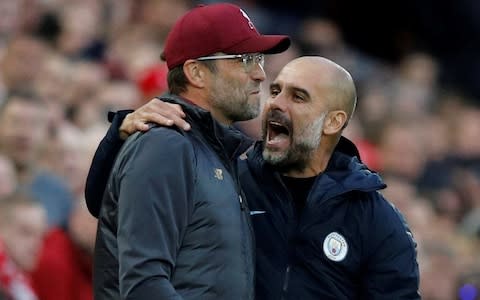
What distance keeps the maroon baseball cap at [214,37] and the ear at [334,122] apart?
413 millimetres

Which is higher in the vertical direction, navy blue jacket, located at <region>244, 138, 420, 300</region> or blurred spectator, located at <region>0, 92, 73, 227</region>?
navy blue jacket, located at <region>244, 138, 420, 300</region>

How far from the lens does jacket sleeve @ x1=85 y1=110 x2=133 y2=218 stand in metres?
4.66

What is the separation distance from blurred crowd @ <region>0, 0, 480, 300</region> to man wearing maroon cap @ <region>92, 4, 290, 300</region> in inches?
81.8

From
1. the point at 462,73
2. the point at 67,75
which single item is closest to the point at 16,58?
A: the point at 67,75

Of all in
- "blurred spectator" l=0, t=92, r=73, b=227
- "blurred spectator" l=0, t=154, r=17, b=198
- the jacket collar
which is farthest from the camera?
"blurred spectator" l=0, t=92, r=73, b=227

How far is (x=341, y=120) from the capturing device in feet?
16.4

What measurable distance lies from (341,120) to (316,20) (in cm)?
748

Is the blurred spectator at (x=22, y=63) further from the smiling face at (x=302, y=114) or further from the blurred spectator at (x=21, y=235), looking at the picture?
the smiling face at (x=302, y=114)

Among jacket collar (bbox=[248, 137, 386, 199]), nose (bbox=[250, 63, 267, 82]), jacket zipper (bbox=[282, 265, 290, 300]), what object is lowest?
jacket zipper (bbox=[282, 265, 290, 300])

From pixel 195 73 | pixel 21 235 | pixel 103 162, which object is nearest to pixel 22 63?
pixel 21 235

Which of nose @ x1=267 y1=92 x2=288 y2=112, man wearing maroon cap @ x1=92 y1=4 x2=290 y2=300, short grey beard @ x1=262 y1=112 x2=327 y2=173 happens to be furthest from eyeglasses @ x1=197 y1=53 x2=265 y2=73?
short grey beard @ x1=262 y1=112 x2=327 y2=173

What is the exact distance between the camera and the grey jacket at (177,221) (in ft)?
13.9

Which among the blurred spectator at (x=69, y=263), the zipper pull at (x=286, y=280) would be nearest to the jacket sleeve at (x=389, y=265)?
the zipper pull at (x=286, y=280)

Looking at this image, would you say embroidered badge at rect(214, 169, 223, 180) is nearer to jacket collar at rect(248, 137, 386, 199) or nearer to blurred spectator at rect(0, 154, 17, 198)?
jacket collar at rect(248, 137, 386, 199)
